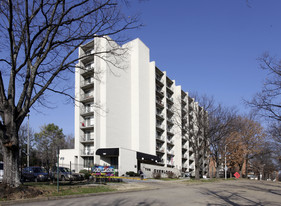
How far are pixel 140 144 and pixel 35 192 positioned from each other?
32.8 metres

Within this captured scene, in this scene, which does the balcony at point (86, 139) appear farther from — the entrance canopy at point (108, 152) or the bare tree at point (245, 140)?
the bare tree at point (245, 140)

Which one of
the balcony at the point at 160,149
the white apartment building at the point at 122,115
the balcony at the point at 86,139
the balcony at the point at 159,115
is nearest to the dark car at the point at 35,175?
the white apartment building at the point at 122,115

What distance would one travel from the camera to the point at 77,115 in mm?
42594

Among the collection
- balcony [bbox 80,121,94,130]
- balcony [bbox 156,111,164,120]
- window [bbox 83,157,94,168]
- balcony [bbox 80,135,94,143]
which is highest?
balcony [bbox 156,111,164,120]

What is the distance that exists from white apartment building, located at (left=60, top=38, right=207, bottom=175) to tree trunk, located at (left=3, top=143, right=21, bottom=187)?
1992 centimetres

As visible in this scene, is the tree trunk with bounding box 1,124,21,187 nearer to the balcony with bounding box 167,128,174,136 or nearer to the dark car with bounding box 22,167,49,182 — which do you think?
the dark car with bounding box 22,167,49,182

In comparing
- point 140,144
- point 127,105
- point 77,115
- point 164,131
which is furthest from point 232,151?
point 77,115

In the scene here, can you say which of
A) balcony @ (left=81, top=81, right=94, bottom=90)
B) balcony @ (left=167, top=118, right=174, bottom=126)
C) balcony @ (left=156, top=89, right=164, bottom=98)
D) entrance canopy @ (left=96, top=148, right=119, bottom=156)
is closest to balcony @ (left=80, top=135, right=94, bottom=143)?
entrance canopy @ (left=96, top=148, right=119, bottom=156)

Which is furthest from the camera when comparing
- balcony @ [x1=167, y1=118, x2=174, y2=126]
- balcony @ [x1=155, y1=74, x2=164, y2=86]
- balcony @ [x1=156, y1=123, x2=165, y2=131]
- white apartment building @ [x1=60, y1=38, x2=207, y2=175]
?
balcony @ [x1=167, y1=118, x2=174, y2=126]

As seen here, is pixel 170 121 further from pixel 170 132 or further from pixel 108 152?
pixel 108 152

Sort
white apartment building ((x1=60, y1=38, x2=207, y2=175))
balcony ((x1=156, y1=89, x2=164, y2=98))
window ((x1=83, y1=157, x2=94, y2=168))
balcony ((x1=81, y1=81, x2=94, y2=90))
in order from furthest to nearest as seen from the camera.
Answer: balcony ((x1=156, y1=89, x2=164, y2=98)), balcony ((x1=81, y1=81, x2=94, y2=90)), window ((x1=83, y1=157, x2=94, y2=168)), white apartment building ((x1=60, y1=38, x2=207, y2=175))

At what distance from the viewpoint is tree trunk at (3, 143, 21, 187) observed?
479 inches

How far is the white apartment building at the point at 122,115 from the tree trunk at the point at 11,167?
19.9 metres

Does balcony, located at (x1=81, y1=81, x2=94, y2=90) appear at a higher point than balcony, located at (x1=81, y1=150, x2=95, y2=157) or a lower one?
higher
